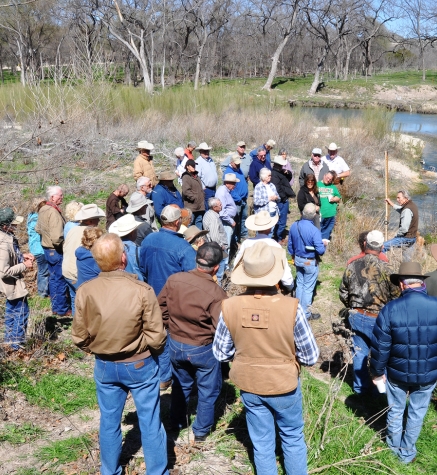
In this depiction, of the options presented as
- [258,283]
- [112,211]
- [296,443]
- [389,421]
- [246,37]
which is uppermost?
[246,37]

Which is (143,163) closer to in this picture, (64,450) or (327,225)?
(327,225)

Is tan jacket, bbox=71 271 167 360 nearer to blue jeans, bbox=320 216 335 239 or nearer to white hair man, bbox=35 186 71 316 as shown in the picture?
white hair man, bbox=35 186 71 316

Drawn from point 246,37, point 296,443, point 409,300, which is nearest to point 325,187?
point 409,300

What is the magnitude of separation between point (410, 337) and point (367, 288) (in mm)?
1001

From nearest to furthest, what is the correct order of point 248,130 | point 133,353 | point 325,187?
point 133,353, point 325,187, point 248,130

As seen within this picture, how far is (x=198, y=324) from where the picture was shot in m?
3.71

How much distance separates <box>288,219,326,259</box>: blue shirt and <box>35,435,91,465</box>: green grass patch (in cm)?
338

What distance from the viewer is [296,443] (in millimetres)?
3117

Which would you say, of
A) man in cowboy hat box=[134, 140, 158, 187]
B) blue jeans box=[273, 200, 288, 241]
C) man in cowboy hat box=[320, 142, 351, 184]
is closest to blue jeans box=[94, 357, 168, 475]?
man in cowboy hat box=[134, 140, 158, 187]

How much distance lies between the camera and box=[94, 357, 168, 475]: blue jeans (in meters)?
3.11

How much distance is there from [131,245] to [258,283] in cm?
262

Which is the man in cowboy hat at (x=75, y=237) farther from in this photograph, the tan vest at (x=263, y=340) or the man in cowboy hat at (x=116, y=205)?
the tan vest at (x=263, y=340)

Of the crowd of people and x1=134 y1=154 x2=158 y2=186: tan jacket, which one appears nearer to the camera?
the crowd of people

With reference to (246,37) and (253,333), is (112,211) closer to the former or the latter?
(253,333)
